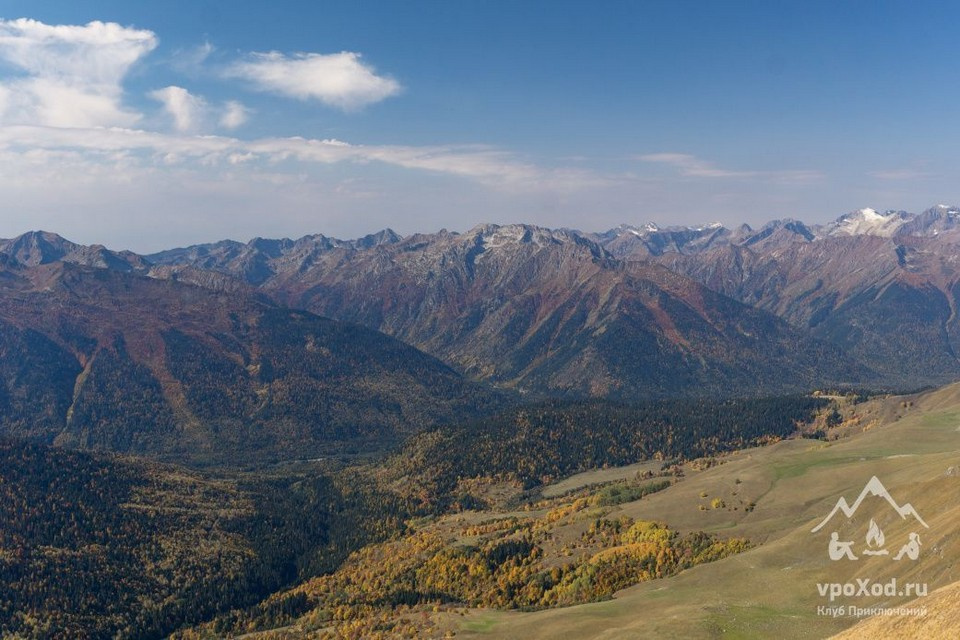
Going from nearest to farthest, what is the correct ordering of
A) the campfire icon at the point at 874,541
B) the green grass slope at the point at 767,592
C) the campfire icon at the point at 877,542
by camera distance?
the green grass slope at the point at 767,592
the campfire icon at the point at 877,542
the campfire icon at the point at 874,541

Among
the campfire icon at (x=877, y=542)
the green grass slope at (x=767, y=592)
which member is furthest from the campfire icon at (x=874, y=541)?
the green grass slope at (x=767, y=592)

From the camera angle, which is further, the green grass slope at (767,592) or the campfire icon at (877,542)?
the campfire icon at (877,542)

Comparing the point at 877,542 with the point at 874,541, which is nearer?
the point at 877,542

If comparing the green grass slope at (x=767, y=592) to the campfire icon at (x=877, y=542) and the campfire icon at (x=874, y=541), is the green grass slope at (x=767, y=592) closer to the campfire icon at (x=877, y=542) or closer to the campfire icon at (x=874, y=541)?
the campfire icon at (x=877, y=542)

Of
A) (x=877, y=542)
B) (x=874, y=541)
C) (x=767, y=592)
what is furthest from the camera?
(x=874, y=541)

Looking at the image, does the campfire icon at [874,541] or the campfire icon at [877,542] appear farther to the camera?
the campfire icon at [874,541]

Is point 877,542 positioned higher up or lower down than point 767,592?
higher up

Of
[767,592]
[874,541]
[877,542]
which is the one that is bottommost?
[767,592]

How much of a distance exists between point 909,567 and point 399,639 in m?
122

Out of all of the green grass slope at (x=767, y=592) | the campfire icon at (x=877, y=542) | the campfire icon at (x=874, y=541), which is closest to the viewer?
the green grass slope at (x=767, y=592)

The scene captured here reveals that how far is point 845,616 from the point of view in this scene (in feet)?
485

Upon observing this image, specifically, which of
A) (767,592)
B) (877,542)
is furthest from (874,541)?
(767,592)

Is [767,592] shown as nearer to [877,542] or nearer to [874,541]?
[877,542]

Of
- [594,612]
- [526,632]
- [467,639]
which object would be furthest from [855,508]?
[467,639]
